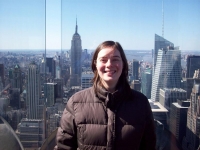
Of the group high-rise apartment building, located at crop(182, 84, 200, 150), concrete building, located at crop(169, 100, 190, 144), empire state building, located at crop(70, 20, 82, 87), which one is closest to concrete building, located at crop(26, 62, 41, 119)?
empire state building, located at crop(70, 20, 82, 87)

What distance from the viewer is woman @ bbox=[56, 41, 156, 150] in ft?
2.64

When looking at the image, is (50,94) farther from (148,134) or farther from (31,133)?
(148,134)

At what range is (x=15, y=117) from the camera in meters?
1.78

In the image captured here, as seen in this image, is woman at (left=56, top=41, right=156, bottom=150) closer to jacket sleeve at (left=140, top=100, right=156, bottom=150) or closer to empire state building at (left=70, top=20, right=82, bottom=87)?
jacket sleeve at (left=140, top=100, right=156, bottom=150)

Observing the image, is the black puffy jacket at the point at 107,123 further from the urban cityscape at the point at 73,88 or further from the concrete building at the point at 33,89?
the concrete building at the point at 33,89

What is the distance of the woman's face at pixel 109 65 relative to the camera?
0.84 m

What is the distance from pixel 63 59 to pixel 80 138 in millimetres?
1254

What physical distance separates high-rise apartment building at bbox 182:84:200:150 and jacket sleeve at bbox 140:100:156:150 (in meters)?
1.15

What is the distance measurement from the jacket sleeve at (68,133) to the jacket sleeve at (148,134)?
265 millimetres

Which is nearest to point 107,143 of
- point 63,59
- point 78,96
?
point 78,96

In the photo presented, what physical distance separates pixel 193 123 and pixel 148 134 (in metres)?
1.20

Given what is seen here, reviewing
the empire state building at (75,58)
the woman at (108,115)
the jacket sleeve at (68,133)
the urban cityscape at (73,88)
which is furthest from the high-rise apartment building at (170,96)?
the jacket sleeve at (68,133)

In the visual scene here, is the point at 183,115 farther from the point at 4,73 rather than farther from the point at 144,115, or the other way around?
the point at 4,73

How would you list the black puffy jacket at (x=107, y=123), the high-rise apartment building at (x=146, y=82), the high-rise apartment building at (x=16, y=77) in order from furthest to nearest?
the high-rise apartment building at (x=146, y=82) < the high-rise apartment building at (x=16, y=77) < the black puffy jacket at (x=107, y=123)
